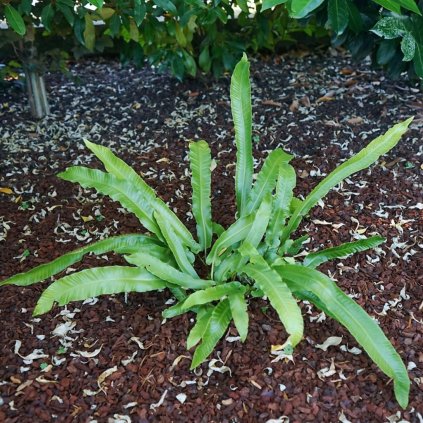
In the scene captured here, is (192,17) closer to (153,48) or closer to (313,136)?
(153,48)

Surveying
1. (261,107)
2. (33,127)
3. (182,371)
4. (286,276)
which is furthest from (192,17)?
(182,371)

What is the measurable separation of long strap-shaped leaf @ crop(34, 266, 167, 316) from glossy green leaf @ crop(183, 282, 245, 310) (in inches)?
6.6

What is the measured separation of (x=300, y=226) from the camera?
2.30m

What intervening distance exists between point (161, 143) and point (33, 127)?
70 centimetres

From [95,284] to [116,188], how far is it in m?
0.33

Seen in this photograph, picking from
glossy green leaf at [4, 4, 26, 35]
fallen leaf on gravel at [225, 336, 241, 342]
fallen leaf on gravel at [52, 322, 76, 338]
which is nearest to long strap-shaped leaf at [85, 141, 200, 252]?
fallen leaf on gravel at [225, 336, 241, 342]

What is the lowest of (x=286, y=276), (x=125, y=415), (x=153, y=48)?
(x=125, y=415)

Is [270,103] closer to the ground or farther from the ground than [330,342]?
farther from the ground

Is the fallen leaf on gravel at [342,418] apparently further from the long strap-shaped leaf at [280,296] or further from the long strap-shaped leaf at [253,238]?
the long strap-shaped leaf at [253,238]

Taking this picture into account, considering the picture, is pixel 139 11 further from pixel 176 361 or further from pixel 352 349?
pixel 352 349

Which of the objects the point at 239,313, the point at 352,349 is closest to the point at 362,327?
the point at 352,349

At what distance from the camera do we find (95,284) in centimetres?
175

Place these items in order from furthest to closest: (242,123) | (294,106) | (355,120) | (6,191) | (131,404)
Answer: (294,106)
(355,120)
(6,191)
(242,123)
(131,404)

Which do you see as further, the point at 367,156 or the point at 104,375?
the point at 367,156
